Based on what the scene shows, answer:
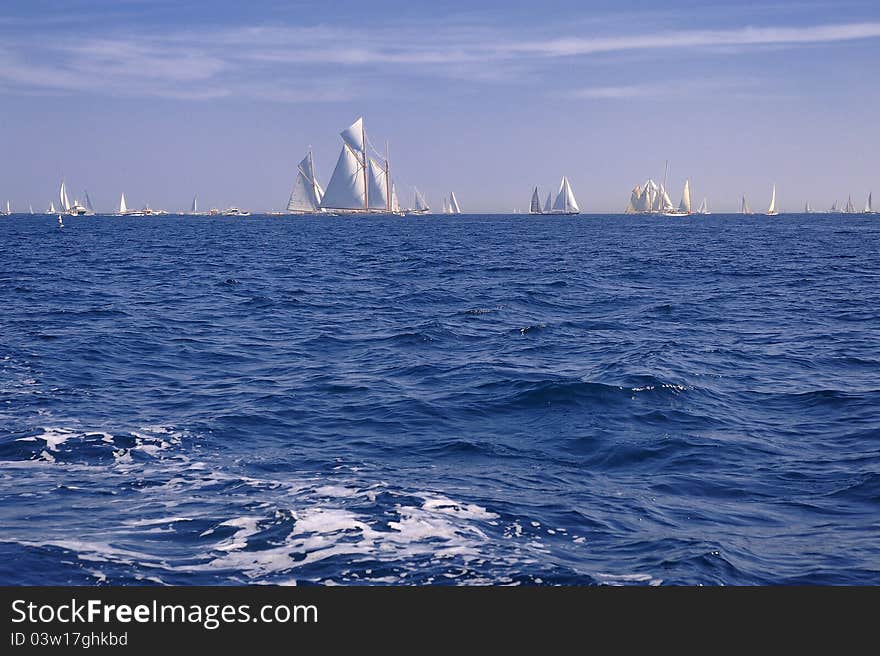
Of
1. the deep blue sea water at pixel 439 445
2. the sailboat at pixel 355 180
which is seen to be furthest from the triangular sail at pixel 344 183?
the deep blue sea water at pixel 439 445

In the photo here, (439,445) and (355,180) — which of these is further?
(355,180)

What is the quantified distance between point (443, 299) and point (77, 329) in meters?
14.7

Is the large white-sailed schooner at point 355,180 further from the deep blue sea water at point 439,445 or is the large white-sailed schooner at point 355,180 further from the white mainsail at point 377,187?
the deep blue sea water at point 439,445

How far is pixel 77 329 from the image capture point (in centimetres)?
2380

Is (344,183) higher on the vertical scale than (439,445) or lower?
higher

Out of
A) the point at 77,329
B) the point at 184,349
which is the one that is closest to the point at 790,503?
the point at 184,349

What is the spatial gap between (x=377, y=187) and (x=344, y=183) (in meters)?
10.3

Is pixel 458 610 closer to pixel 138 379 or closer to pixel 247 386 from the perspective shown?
pixel 247 386

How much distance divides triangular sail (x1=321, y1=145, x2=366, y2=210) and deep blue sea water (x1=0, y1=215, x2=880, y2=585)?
522ft

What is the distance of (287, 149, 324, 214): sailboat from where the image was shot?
193m

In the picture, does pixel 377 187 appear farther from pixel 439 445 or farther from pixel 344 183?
pixel 439 445

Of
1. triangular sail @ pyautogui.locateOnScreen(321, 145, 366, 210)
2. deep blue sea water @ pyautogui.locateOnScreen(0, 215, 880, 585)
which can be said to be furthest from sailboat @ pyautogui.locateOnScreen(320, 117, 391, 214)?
deep blue sea water @ pyautogui.locateOnScreen(0, 215, 880, 585)

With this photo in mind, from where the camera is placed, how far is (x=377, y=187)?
194 metres

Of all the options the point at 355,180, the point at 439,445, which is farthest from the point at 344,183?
the point at 439,445
